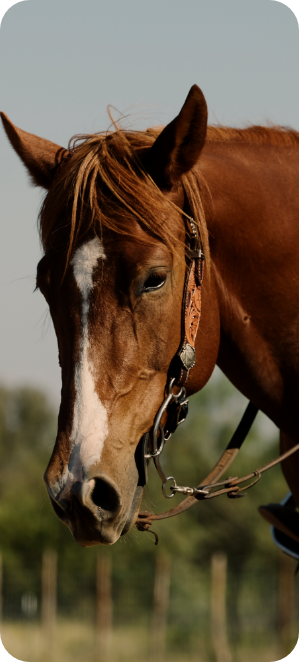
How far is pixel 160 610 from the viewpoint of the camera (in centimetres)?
1856

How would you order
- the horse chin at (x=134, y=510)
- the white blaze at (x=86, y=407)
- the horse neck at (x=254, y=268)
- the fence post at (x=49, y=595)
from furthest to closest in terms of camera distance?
the fence post at (x=49, y=595) → the horse neck at (x=254, y=268) → the horse chin at (x=134, y=510) → the white blaze at (x=86, y=407)

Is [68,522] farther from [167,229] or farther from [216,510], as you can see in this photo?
[216,510]

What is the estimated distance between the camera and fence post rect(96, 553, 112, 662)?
18.0m

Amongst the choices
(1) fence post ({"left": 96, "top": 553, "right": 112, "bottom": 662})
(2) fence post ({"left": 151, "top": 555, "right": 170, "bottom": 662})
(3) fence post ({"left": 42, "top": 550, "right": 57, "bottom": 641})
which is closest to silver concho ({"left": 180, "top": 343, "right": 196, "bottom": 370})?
(2) fence post ({"left": 151, "top": 555, "right": 170, "bottom": 662})

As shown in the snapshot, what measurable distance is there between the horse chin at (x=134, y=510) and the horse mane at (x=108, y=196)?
98 centimetres

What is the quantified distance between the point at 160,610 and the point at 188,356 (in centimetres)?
1745

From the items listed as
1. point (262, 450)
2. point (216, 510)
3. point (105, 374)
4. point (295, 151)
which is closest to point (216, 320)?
point (105, 374)

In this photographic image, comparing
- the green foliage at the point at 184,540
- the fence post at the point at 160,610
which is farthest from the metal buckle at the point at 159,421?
the fence post at the point at 160,610

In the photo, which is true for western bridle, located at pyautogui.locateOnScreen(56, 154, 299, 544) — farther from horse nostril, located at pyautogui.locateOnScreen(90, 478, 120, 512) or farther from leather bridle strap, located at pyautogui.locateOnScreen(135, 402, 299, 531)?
horse nostril, located at pyautogui.locateOnScreen(90, 478, 120, 512)

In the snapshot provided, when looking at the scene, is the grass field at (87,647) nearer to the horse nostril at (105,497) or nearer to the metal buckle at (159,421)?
the metal buckle at (159,421)

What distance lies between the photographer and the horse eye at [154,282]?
272cm

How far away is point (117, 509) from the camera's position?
2516 mm

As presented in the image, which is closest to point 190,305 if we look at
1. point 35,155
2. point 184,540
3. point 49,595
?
point 35,155

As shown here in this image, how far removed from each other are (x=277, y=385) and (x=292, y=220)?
789 millimetres
